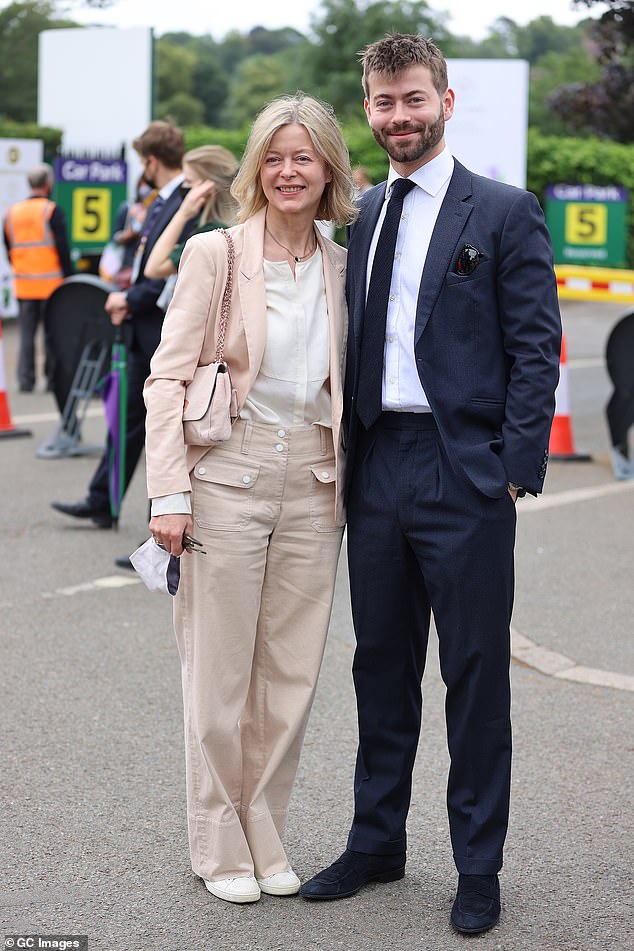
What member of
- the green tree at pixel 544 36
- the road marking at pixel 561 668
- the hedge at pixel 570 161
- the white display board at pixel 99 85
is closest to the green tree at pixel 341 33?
the hedge at pixel 570 161

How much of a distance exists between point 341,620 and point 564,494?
3142 millimetres

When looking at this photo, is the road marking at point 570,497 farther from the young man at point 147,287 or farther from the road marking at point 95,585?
the road marking at point 95,585

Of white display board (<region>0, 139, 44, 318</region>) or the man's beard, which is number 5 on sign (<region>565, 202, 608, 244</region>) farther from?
the man's beard

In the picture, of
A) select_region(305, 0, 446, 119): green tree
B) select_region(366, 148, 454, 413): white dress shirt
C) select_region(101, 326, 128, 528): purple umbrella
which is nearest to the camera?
select_region(366, 148, 454, 413): white dress shirt

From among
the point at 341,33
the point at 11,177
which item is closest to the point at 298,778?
the point at 11,177

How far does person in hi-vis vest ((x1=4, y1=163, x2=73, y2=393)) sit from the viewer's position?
12.7 m

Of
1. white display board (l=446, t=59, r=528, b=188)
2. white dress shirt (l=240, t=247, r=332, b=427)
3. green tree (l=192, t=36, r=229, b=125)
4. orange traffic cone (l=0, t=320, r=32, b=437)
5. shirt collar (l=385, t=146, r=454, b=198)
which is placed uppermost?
green tree (l=192, t=36, r=229, b=125)

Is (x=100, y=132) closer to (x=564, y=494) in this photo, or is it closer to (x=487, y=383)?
(x=564, y=494)

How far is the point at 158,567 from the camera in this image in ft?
11.1

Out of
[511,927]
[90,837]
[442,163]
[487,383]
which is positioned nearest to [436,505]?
[487,383]

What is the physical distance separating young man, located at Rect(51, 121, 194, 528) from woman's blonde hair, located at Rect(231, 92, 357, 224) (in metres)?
3.16

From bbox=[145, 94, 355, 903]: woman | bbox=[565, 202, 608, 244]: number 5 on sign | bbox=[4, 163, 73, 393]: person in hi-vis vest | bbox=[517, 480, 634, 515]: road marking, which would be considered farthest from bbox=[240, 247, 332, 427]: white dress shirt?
bbox=[565, 202, 608, 244]: number 5 on sign

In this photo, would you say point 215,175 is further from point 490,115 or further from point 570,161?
point 570,161

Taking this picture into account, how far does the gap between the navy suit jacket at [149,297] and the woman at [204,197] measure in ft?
0.60
